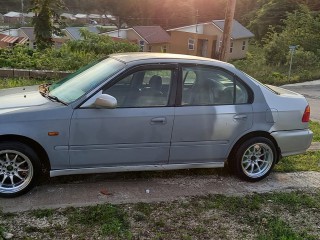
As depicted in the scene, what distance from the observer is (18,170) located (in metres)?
4.37

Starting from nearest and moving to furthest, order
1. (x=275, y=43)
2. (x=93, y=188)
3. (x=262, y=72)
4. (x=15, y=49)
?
(x=93, y=188), (x=15, y=49), (x=262, y=72), (x=275, y=43)

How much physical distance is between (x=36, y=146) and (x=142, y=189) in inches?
51.5

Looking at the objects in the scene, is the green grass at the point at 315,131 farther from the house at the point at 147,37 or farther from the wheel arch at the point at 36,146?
the house at the point at 147,37

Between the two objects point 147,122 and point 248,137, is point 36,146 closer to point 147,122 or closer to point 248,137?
point 147,122

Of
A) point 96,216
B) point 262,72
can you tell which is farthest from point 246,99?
point 262,72

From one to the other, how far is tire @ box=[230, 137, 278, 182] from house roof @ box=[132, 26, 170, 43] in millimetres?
45023

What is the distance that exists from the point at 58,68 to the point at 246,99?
7.26 m

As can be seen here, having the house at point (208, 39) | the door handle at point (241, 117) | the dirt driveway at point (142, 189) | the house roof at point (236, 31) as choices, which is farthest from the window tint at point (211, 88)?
the house at point (208, 39)

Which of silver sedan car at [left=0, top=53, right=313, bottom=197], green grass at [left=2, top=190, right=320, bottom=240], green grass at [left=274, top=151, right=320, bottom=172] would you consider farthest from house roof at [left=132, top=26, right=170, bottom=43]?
green grass at [left=2, top=190, right=320, bottom=240]

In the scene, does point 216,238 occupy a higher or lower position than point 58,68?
lower

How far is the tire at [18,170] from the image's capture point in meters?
4.29

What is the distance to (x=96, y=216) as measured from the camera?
4059 mm

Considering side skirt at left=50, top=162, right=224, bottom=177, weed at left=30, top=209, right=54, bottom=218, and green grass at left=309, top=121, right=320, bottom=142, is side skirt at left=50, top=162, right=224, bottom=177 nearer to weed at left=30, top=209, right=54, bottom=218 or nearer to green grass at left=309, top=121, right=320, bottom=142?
weed at left=30, top=209, right=54, bottom=218

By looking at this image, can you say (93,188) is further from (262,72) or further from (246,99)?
(262,72)
